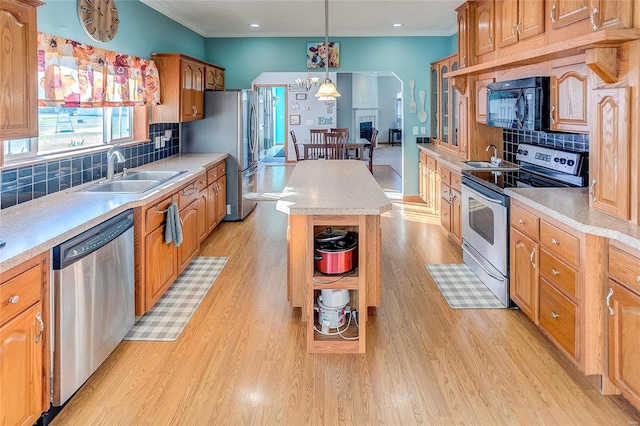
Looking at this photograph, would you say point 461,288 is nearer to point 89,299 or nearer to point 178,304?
point 178,304

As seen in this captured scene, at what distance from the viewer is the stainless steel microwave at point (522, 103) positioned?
3.32m

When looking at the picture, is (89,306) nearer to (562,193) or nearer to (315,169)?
(315,169)

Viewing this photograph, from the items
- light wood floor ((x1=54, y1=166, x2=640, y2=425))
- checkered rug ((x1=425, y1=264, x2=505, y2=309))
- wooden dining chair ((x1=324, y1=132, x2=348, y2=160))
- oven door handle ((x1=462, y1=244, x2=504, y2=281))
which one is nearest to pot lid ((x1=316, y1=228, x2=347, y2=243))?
light wood floor ((x1=54, y1=166, x2=640, y2=425))

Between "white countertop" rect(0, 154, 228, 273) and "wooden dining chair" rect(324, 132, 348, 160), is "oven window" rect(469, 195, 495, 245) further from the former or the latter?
"wooden dining chair" rect(324, 132, 348, 160)

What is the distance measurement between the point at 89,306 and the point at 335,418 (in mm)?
1331

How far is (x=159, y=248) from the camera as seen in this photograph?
3436 mm

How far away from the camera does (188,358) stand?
9.05 ft

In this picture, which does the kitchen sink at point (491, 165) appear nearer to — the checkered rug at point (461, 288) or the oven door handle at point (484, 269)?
the oven door handle at point (484, 269)

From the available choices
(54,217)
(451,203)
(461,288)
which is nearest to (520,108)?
(461,288)

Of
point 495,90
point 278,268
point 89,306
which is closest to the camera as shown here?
point 89,306

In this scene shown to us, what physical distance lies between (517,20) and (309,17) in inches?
123

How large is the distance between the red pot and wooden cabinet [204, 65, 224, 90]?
4040 millimetres

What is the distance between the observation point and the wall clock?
364 cm

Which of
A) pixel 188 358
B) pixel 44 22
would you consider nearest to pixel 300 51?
pixel 44 22
